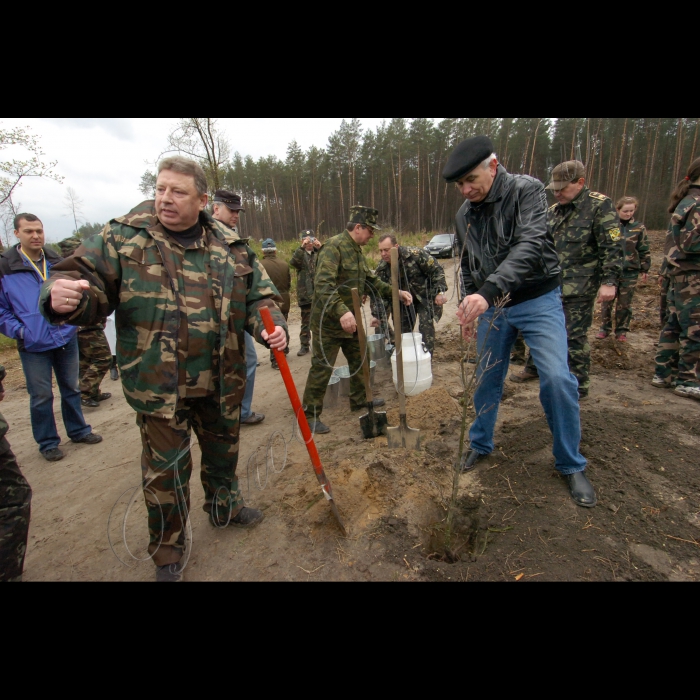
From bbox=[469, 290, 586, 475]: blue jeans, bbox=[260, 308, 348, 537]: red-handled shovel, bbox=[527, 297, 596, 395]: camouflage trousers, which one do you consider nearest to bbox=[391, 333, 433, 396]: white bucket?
bbox=[527, 297, 596, 395]: camouflage trousers

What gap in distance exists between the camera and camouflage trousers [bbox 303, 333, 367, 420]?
390 cm

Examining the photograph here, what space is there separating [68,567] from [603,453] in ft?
12.3

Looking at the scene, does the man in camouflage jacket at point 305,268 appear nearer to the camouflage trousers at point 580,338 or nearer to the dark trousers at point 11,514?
the camouflage trousers at point 580,338

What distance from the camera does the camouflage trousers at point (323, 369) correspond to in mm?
3904

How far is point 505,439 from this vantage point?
129 inches

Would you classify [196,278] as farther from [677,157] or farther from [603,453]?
[677,157]

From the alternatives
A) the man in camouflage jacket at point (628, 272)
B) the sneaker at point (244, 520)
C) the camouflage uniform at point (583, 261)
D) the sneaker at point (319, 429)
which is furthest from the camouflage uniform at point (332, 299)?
the man in camouflage jacket at point (628, 272)

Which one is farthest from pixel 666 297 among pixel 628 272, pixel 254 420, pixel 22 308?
pixel 22 308

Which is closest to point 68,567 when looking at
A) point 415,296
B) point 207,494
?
point 207,494

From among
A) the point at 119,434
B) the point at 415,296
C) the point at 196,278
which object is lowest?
the point at 119,434

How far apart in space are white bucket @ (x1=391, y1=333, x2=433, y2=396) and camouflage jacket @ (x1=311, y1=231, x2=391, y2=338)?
856 mm

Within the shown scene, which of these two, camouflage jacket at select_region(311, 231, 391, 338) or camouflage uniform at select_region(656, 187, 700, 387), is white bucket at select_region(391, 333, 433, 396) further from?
camouflage uniform at select_region(656, 187, 700, 387)

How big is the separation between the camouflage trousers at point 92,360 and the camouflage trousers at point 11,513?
11.7 feet

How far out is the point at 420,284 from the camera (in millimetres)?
5363
